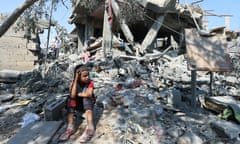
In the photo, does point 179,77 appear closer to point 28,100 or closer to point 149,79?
point 149,79

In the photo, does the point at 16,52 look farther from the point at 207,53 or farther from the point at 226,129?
the point at 226,129

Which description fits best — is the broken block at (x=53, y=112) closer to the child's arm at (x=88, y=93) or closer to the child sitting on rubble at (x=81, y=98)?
the child sitting on rubble at (x=81, y=98)

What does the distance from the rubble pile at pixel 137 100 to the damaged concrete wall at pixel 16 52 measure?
2.63 metres

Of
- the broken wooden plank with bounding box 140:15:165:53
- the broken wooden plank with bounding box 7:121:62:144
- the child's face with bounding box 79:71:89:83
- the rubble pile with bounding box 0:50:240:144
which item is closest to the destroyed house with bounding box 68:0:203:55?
the broken wooden plank with bounding box 140:15:165:53

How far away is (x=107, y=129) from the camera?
142 inches

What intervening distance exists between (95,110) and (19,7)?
6.74 feet

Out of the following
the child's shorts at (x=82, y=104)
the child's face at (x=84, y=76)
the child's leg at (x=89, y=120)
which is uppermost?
the child's face at (x=84, y=76)


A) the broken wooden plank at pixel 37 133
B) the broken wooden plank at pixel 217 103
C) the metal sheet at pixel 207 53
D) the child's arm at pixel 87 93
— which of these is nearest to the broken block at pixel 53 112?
the broken wooden plank at pixel 37 133

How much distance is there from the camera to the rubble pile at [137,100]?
3.56 meters

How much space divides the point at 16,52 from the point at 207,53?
8.51 meters

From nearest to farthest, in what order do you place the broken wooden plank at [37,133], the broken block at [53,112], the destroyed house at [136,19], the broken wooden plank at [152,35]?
the broken wooden plank at [37,133]
the broken block at [53,112]
the destroyed house at [136,19]
the broken wooden plank at [152,35]

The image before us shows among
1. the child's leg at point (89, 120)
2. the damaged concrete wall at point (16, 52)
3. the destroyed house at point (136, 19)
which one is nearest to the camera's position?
the child's leg at point (89, 120)

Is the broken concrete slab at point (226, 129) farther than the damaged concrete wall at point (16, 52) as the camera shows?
No

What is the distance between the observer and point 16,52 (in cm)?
1033
